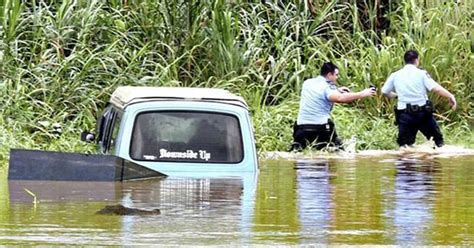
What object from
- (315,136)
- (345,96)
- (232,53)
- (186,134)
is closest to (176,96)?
(186,134)

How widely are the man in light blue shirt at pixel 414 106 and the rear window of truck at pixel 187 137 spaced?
21.8 feet

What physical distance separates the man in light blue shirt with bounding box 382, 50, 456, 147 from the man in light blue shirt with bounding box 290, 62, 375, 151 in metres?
1.03

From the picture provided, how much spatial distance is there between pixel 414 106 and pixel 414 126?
295mm

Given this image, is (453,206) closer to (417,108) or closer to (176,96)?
(176,96)

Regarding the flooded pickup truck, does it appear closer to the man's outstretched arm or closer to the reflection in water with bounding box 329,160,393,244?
the reflection in water with bounding box 329,160,393,244

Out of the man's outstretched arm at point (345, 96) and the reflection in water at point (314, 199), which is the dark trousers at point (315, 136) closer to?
the man's outstretched arm at point (345, 96)

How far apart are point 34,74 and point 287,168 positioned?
17.0 feet

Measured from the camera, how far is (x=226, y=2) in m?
21.9

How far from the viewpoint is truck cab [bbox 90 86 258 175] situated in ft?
38.5

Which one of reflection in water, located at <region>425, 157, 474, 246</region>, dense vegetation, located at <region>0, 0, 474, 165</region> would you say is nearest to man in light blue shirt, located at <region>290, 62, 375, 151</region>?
dense vegetation, located at <region>0, 0, 474, 165</region>

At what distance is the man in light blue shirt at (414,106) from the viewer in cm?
1819

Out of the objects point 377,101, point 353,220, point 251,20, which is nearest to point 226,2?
point 251,20

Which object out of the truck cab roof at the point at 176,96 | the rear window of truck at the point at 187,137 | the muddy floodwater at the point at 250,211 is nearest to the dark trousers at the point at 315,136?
the muddy floodwater at the point at 250,211

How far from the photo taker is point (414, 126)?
18.3 m
